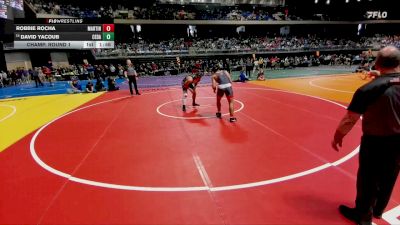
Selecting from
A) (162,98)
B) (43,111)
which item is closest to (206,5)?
(162,98)

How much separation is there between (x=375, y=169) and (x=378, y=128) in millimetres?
457

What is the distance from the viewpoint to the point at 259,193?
401 cm

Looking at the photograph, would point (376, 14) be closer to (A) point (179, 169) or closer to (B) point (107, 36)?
(B) point (107, 36)

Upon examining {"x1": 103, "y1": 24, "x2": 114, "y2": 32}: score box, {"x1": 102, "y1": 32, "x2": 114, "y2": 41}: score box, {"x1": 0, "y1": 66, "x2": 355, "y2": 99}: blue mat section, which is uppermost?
{"x1": 103, "y1": 24, "x2": 114, "y2": 32}: score box

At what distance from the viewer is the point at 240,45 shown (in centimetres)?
3469

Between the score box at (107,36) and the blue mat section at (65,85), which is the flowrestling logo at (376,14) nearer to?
the blue mat section at (65,85)

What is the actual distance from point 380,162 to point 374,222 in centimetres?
83

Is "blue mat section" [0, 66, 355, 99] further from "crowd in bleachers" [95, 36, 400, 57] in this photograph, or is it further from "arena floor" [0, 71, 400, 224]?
"arena floor" [0, 71, 400, 224]

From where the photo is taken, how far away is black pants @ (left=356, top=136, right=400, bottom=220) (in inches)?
115

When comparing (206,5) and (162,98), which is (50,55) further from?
(162,98)
